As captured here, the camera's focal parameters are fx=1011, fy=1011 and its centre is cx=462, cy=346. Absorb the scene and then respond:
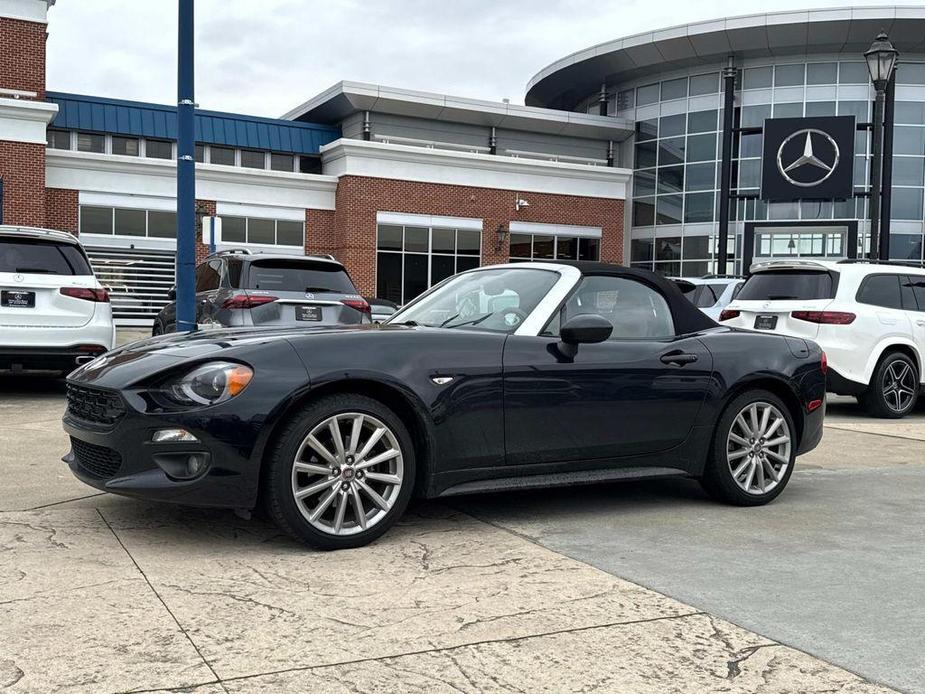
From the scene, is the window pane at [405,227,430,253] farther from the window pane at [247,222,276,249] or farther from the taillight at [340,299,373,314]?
the taillight at [340,299,373,314]

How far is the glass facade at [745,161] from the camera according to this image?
1377 inches

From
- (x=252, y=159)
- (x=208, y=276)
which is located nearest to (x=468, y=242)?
(x=252, y=159)

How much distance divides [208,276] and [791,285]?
6.78 m

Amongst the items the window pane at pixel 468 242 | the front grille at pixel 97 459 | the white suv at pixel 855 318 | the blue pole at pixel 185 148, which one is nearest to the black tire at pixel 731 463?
the front grille at pixel 97 459

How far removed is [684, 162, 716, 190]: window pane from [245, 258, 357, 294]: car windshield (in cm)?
2848

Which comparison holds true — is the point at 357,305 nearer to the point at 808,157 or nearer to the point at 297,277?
the point at 297,277

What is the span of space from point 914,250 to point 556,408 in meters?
33.5

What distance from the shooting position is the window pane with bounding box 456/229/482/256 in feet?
110

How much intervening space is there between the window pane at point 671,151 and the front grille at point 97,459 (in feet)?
117

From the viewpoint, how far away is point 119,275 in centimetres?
2814

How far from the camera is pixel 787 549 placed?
496 centimetres

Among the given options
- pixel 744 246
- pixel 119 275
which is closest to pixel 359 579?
pixel 119 275

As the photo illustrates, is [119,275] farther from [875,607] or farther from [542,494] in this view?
[875,607]

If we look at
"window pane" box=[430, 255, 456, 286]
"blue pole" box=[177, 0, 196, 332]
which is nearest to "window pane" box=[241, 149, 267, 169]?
"window pane" box=[430, 255, 456, 286]
